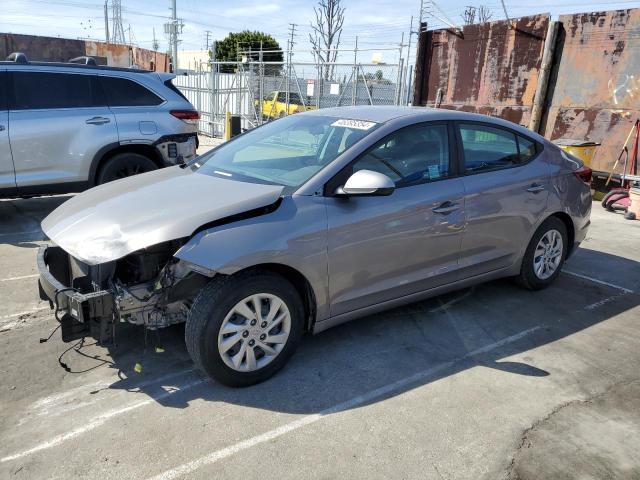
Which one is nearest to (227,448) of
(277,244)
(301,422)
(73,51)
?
(301,422)

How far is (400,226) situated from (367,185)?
0.52 m

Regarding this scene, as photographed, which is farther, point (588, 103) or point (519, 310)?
point (588, 103)

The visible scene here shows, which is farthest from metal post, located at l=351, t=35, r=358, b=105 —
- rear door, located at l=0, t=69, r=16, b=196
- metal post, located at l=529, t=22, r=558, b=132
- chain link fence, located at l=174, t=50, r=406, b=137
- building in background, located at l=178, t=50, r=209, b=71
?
building in background, located at l=178, t=50, r=209, b=71

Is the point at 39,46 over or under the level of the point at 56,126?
over

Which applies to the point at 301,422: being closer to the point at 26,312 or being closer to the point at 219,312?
the point at 219,312

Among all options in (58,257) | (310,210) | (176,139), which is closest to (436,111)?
(310,210)

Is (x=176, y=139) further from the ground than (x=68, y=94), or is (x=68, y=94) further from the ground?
(x=68, y=94)

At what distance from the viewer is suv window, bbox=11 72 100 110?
21.4ft

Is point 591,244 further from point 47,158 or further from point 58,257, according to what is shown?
point 47,158

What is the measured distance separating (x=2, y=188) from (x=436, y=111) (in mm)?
5222

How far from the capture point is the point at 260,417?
302cm

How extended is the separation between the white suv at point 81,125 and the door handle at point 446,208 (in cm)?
460

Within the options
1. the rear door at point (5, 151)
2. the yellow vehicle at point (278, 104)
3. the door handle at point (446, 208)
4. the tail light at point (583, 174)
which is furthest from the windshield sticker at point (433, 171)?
the yellow vehicle at point (278, 104)

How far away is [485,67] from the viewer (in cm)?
1170
